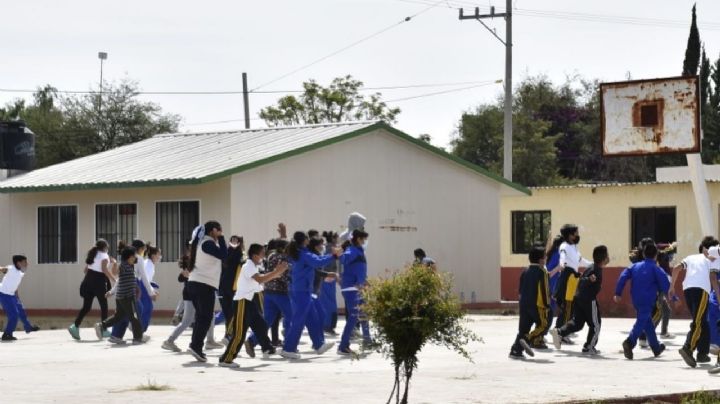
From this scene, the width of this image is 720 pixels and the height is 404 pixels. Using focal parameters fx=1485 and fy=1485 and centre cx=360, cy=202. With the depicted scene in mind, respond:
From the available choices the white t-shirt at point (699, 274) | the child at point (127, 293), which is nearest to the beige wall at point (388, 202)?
the child at point (127, 293)

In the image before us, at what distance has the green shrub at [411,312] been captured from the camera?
41.4 feet

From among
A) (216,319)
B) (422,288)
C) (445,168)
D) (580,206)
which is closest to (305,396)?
(422,288)

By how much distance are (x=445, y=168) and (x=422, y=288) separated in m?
24.4

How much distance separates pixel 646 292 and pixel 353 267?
12.8 ft

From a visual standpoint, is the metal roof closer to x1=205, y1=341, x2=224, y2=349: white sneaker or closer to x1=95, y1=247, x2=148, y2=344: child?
x1=95, y1=247, x2=148, y2=344: child

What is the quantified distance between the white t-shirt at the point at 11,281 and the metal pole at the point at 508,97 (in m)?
22.3

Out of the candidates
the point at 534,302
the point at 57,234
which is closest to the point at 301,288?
the point at 534,302

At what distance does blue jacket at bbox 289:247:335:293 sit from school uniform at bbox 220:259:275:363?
566 mm

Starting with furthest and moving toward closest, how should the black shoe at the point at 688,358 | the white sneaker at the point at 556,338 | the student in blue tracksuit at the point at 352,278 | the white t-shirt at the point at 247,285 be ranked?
the white sneaker at the point at 556,338
the student in blue tracksuit at the point at 352,278
the white t-shirt at the point at 247,285
the black shoe at the point at 688,358

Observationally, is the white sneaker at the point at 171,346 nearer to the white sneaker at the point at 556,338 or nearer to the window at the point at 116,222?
the white sneaker at the point at 556,338

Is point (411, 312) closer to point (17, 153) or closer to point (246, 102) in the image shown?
point (17, 153)

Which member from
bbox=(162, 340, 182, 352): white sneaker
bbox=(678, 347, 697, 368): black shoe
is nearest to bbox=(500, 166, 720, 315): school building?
bbox=(162, 340, 182, 352): white sneaker

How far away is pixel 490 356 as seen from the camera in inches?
794

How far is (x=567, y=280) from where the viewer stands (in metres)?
21.7
